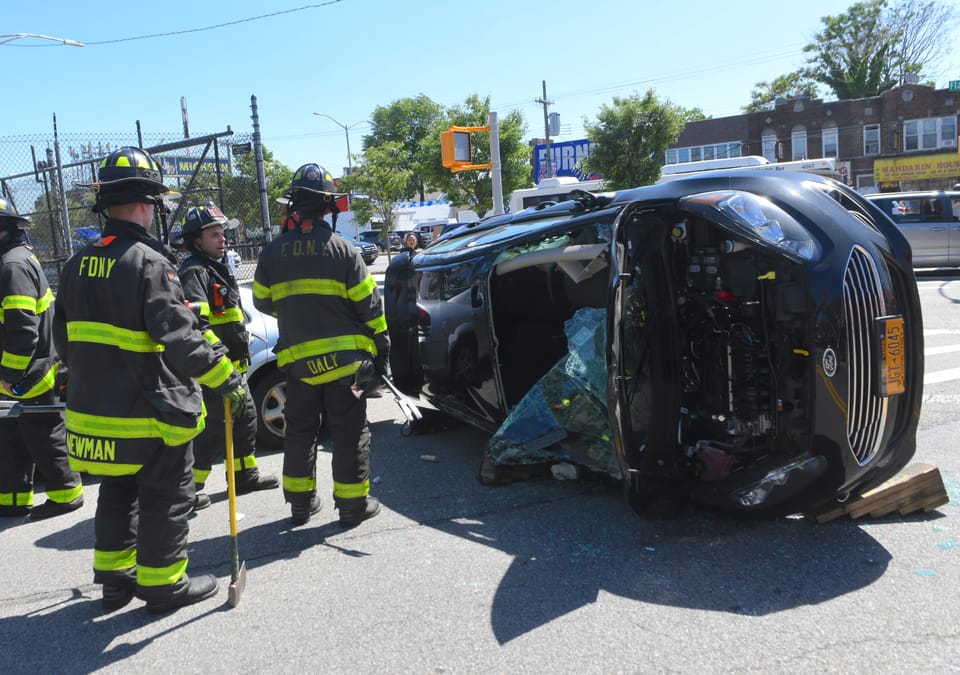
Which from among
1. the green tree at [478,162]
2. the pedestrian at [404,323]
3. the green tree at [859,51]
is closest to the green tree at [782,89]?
the green tree at [859,51]

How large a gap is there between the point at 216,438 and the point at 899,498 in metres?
3.90

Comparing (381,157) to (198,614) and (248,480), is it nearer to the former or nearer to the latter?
(248,480)

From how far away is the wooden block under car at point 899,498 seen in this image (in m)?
3.69

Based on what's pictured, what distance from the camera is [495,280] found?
195 inches

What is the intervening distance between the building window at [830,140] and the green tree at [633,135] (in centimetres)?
1578

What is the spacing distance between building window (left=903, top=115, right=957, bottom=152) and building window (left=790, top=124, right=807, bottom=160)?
184 inches

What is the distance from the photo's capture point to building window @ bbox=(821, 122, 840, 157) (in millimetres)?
38719

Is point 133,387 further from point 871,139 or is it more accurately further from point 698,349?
point 871,139

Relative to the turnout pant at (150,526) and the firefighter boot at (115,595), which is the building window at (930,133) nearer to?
the turnout pant at (150,526)

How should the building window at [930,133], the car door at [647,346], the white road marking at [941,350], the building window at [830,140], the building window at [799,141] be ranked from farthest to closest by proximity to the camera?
the building window at [799,141], the building window at [830,140], the building window at [930,133], the white road marking at [941,350], the car door at [647,346]

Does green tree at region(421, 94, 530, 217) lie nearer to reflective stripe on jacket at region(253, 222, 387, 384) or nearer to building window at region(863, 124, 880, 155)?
building window at region(863, 124, 880, 155)

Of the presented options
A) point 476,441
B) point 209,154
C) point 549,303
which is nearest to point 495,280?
point 549,303

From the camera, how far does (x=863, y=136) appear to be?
38.1 m

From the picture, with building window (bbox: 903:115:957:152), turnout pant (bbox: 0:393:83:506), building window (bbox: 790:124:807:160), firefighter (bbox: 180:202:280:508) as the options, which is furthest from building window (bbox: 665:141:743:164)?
turnout pant (bbox: 0:393:83:506)
